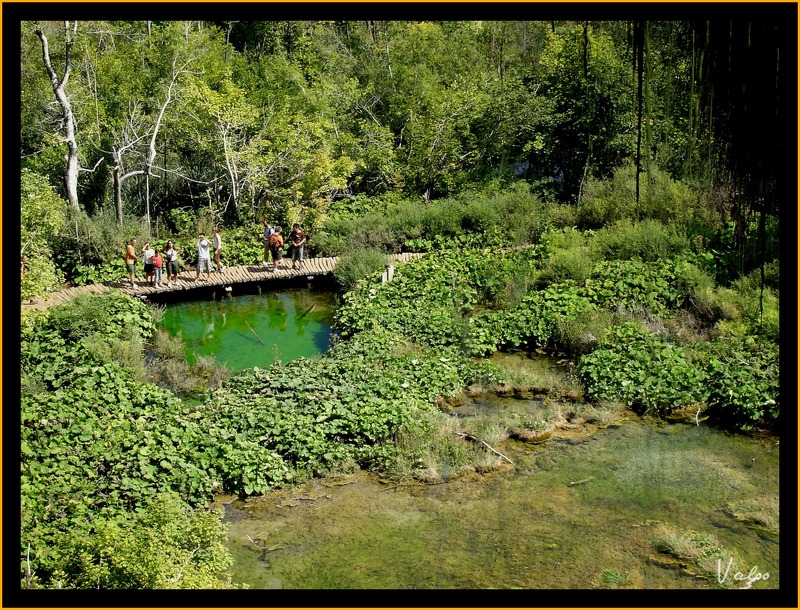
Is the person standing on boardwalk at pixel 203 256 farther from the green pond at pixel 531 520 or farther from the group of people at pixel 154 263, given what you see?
the green pond at pixel 531 520

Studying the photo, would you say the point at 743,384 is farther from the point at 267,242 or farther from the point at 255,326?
the point at 267,242

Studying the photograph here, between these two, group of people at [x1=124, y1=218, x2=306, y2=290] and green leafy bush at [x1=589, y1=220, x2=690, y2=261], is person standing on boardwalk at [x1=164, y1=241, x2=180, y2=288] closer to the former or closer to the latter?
group of people at [x1=124, y1=218, x2=306, y2=290]

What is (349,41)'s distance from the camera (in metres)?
29.2

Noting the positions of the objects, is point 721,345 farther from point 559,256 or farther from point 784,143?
point 784,143

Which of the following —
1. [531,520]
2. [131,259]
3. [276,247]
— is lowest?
[531,520]

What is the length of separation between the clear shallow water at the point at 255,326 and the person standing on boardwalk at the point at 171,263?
0.57 metres

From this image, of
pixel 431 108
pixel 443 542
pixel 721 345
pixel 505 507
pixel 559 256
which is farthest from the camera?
pixel 431 108

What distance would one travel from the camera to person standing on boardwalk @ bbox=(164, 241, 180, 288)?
17766 mm

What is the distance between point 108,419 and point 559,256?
32.3ft

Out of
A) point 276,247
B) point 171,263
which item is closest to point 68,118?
point 171,263

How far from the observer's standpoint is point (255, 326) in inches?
664

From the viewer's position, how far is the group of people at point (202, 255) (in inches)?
684

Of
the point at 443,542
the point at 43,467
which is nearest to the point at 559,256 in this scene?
the point at 443,542

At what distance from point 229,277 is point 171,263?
1320 millimetres
